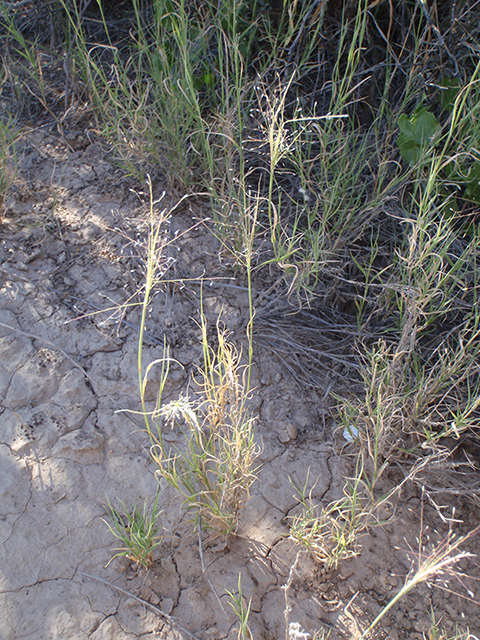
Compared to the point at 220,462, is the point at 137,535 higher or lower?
lower

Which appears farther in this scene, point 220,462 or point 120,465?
point 120,465

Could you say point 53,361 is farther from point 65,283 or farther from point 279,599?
point 279,599

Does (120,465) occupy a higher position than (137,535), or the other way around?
(137,535)

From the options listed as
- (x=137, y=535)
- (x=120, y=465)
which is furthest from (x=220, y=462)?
(x=120, y=465)

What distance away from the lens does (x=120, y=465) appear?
151 centimetres

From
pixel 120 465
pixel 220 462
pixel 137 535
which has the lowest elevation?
pixel 120 465

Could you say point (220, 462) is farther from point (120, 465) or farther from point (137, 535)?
point (120, 465)

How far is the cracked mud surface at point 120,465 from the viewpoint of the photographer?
→ 126 centimetres

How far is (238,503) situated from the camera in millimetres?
1342

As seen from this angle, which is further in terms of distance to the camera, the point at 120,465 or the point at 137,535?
the point at 120,465

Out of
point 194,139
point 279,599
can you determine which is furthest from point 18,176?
point 279,599

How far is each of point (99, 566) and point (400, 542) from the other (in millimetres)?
855

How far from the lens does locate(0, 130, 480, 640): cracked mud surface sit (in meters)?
1.26

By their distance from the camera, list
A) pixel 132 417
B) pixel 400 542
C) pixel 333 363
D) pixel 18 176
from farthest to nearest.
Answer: pixel 18 176 < pixel 333 363 < pixel 132 417 < pixel 400 542
